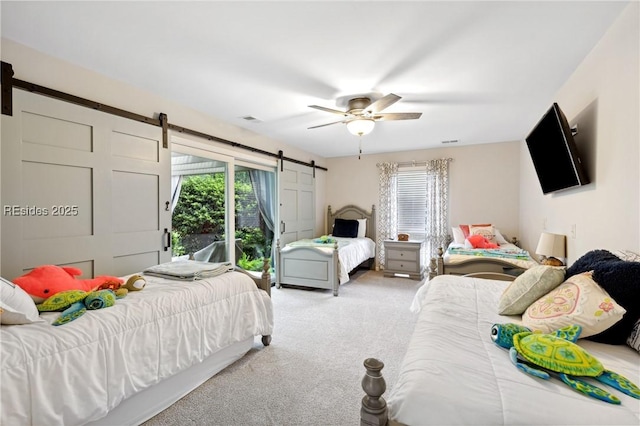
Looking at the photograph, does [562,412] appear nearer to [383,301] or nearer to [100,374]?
[100,374]

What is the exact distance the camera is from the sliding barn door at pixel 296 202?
5.06m

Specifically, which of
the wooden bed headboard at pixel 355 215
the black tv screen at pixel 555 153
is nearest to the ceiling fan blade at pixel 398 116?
the black tv screen at pixel 555 153

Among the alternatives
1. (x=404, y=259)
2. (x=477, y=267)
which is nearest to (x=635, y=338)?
(x=477, y=267)

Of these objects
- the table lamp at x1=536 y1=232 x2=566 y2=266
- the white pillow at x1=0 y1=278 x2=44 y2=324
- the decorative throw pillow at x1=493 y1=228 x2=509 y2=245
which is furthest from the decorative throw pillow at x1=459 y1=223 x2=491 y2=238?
the white pillow at x1=0 y1=278 x2=44 y2=324

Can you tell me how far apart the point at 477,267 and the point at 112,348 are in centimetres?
348

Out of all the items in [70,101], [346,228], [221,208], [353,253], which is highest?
[70,101]

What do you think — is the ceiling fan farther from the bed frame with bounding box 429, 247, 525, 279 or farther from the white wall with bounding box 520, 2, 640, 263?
the bed frame with bounding box 429, 247, 525, 279

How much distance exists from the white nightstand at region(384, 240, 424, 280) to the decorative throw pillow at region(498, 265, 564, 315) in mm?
3571

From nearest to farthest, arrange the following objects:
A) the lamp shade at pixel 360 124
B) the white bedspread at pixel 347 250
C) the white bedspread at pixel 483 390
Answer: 1. the white bedspread at pixel 483 390
2. the lamp shade at pixel 360 124
3. the white bedspread at pixel 347 250

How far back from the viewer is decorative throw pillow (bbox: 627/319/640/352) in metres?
1.20

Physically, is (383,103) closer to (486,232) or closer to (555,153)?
(555,153)

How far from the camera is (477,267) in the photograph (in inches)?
133

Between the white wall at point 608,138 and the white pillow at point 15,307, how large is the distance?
3155 millimetres

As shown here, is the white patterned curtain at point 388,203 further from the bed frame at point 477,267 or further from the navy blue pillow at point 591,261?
the navy blue pillow at point 591,261
